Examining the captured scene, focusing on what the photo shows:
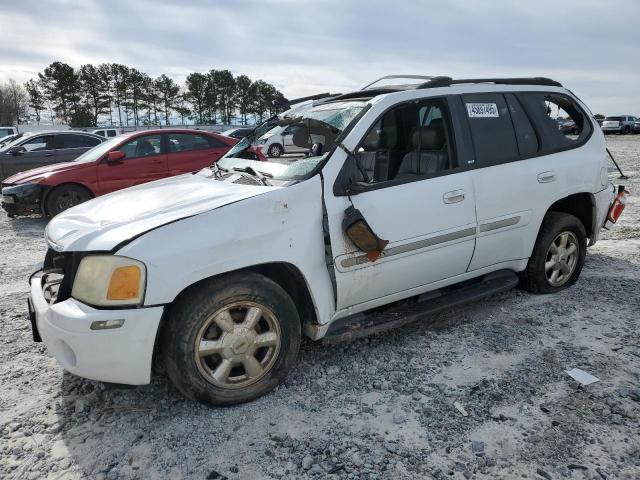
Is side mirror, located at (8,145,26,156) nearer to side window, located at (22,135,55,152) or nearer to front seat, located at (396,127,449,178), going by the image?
side window, located at (22,135,55,152)

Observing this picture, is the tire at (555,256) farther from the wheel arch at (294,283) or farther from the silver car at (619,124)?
the silver car at (619,124)

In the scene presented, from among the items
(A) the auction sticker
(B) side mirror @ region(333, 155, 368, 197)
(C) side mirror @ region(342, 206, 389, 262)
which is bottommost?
(C) side mirror @ region(342, 206, 389, 262)

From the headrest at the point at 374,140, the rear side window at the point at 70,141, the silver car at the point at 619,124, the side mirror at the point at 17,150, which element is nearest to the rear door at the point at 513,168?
the headrest at the point at 374,140

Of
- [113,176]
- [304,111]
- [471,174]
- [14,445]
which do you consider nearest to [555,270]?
[471,174]

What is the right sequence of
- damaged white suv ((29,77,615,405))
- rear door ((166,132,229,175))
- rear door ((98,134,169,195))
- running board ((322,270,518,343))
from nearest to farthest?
damaged white suv ((29,77,615,405)) < running board ((322,270,518,343)) < rear door ((98,134,169,195)) < rear door ((166,132,229,175))

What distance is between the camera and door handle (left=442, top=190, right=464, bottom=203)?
3320 millimetres

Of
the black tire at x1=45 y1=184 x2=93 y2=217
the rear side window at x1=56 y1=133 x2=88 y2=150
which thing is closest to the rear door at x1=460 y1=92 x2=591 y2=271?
the black tire at x1=45 y1=184 x2=93 y2=217

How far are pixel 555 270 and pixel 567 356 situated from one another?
1.20 m

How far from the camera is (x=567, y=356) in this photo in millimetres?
3264

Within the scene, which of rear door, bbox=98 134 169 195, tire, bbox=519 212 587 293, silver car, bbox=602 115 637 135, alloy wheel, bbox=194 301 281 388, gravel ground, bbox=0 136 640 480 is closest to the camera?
gravel ground, bbox=0 136 640 480

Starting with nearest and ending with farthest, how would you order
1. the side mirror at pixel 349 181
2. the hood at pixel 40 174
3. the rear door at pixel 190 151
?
the side mirror at pixel 349 181
the hood at pixel 40 174
the rear door at pixel 190 151

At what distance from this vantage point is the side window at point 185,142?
854 cm

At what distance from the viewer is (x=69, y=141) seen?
36.2 ft

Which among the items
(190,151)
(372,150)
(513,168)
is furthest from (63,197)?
(513,168)
